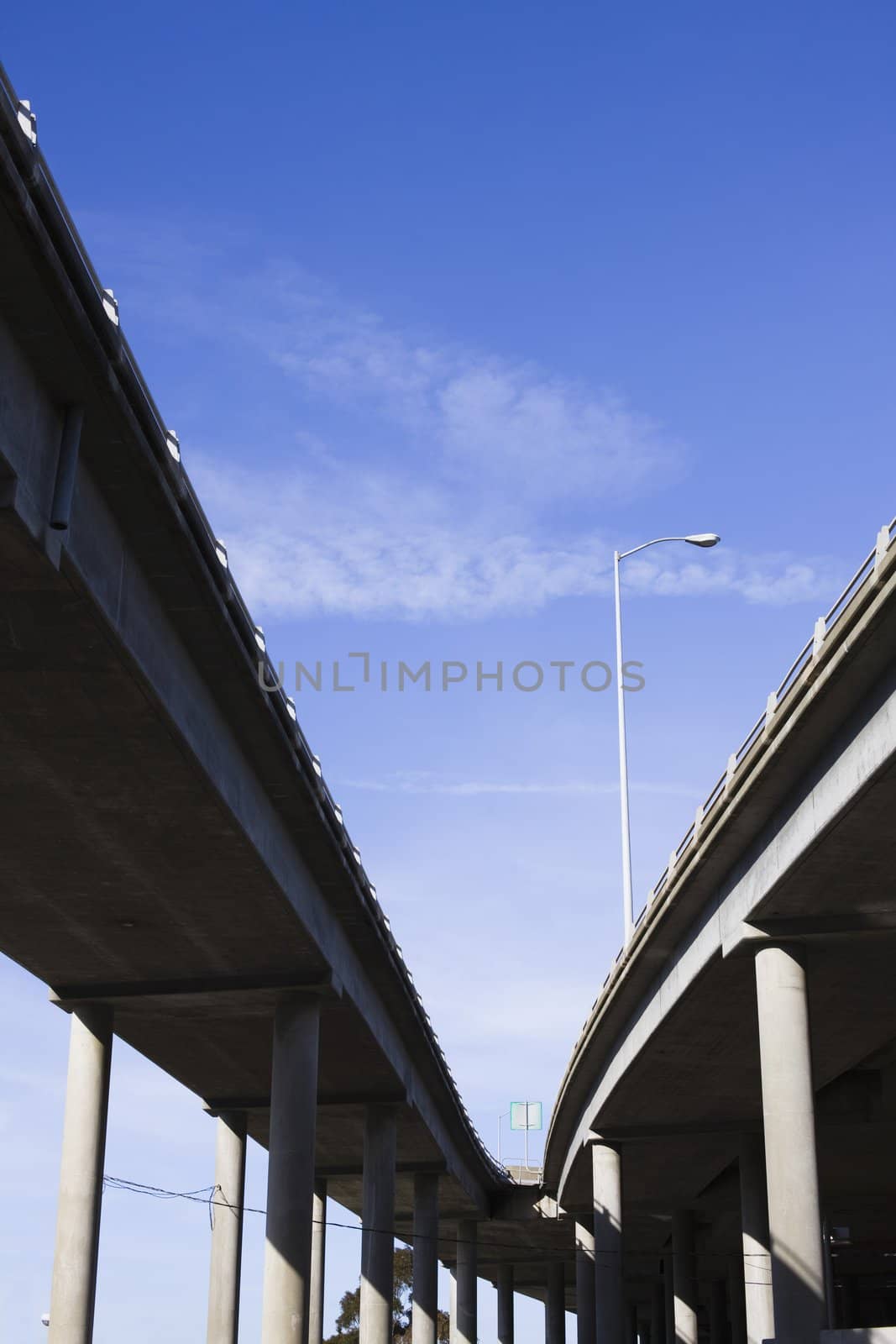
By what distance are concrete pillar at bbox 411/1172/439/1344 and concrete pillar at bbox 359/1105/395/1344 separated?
1021 centimetres

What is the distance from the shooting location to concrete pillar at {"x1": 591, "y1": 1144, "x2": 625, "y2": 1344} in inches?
2104

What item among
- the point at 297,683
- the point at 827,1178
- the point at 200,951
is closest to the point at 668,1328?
the point at 827,1178

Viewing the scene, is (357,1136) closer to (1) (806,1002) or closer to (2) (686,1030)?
Result: (2) (686,1030)

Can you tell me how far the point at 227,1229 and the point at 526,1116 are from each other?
5106 cm

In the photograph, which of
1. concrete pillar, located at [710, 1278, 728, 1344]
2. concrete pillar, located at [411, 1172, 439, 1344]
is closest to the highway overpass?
concrete pillar, located at [411, 1172, 439, 1344]

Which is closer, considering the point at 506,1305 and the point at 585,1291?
the point at 585,1291

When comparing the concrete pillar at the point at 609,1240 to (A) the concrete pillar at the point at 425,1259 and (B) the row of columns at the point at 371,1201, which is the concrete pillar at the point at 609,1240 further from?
(A) the concrete pillar at the point at 425,1259

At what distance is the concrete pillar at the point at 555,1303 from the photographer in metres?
98.6

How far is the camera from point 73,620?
20.8 m

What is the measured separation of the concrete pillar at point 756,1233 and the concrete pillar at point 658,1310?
55041 millimetres

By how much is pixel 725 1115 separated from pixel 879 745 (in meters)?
28.8

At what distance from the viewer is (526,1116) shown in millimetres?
100188

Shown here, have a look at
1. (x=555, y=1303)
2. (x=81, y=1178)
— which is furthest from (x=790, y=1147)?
(x=555, y=1303)

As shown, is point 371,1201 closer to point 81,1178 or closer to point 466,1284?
point 81,1178
